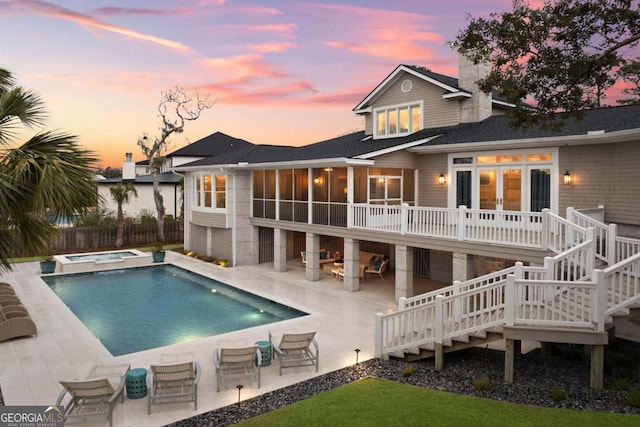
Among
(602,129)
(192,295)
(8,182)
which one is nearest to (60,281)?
(192,295)

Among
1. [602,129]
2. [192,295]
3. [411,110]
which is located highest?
[411,110]

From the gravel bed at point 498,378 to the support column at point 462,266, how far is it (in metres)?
3.26

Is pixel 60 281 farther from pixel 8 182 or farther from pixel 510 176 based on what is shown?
pixel 510 176

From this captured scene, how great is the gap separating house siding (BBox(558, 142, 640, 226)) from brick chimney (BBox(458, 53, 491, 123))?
16.8 feet

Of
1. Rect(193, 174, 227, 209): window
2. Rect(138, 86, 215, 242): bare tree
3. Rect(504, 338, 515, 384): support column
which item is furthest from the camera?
Rect(138, 86, 215, 242): bare tree

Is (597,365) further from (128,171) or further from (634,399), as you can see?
(128,171)

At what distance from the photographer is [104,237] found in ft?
96.8

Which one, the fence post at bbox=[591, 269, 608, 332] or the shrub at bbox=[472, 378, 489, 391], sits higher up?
the fence post at bbox=[591, 269, 608, 332]

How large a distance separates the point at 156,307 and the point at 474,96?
51.0 ft

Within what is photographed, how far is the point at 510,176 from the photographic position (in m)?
15.7

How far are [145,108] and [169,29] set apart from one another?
1114 centimetres

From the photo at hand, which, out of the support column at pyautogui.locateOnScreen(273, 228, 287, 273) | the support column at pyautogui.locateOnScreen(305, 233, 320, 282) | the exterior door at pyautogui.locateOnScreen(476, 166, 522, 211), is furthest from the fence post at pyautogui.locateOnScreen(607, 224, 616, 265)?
the support column at pyautogui.locateOnScreen(273, 228, 287, 273)

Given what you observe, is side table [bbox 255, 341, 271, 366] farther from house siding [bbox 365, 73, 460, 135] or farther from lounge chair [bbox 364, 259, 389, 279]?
house siding [bbox 365, 73, 460, 135]

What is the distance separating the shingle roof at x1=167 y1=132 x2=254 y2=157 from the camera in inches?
1835
